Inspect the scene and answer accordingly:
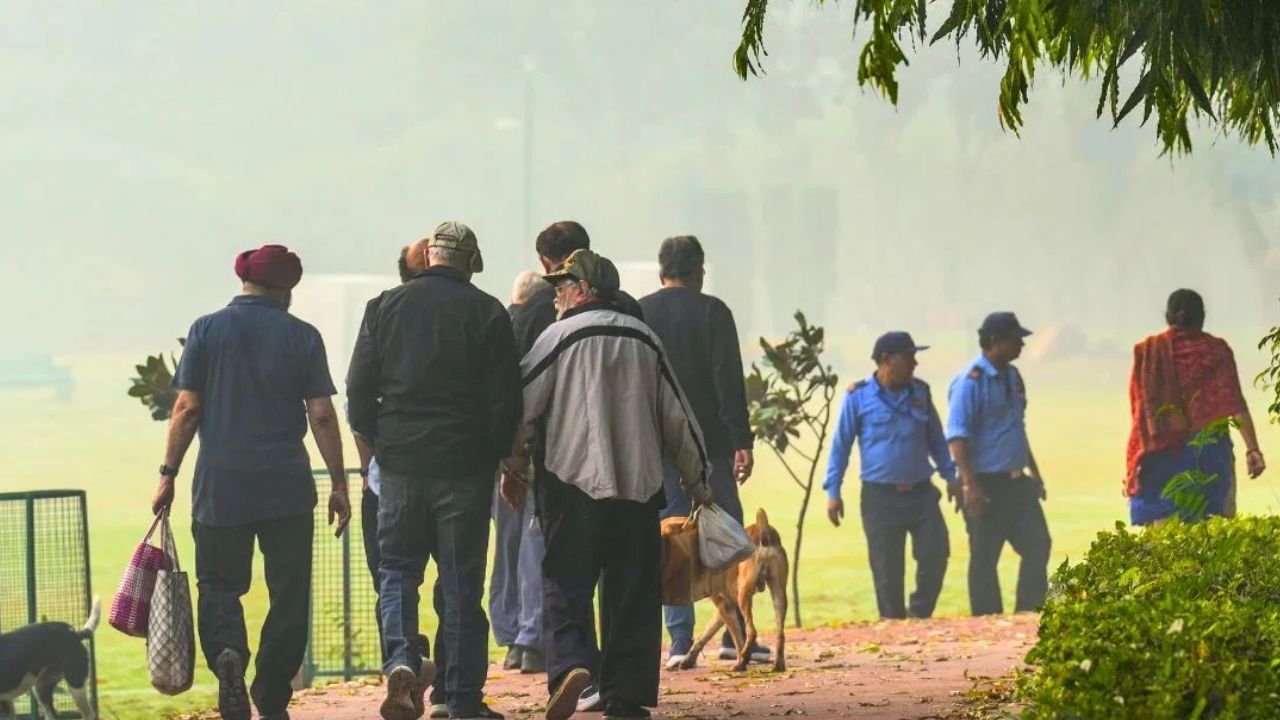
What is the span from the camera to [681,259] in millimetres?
9828

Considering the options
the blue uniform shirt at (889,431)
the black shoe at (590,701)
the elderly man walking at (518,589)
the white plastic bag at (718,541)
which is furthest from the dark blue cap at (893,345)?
the black shoe at (590,701)

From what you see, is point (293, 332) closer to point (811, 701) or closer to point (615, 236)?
point (811, 701)

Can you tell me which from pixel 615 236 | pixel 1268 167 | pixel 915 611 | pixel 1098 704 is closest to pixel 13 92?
pixel 615 236

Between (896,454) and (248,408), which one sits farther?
(896,454)

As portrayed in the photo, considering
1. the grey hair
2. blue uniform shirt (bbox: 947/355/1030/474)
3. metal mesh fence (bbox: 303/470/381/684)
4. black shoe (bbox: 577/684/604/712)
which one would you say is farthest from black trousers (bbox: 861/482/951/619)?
black shoe (bbox: 577/684/604/712)

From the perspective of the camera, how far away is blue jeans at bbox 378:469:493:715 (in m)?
7.72

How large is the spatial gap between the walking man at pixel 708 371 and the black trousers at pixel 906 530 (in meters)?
3.64

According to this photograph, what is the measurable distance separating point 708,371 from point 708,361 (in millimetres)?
50

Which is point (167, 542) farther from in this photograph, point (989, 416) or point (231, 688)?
point (989, 416)

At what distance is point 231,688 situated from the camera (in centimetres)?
822

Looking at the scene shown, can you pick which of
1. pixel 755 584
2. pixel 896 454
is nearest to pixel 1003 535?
pixel 896 454

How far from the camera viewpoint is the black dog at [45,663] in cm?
931

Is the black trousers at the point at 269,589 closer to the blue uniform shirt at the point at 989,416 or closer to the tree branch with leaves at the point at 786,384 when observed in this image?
the blue uniform shirt at the point at 989,416

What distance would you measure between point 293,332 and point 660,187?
35.0 m
